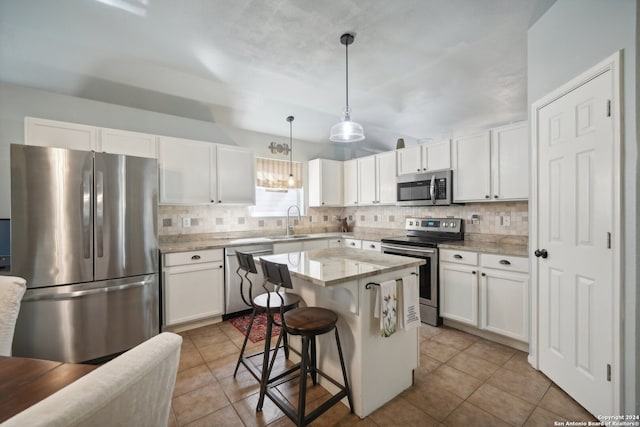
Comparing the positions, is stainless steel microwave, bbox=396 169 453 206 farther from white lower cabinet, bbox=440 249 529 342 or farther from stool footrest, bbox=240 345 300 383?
stool footrest, bbox=240 345 300 383

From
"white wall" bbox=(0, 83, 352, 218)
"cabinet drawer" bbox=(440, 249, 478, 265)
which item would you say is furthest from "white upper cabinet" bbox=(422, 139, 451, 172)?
"white wall" bbox=(0, 83, 352, 218)

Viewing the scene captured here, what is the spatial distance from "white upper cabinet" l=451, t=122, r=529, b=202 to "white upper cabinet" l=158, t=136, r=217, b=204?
10.00 ft

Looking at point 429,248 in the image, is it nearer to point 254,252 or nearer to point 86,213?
point 254,252

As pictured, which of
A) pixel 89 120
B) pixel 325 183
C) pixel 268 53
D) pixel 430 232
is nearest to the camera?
pixel 268 53

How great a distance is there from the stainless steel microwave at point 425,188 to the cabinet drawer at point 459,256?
2.24 ft

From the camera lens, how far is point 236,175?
12.3 ft

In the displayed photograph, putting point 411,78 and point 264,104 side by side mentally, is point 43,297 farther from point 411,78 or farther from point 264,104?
point 411,78

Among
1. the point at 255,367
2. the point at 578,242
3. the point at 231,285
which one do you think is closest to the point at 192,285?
the point at 231,285

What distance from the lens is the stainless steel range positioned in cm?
305

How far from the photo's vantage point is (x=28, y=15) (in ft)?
6.72

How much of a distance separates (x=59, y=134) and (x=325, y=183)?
10.9ft

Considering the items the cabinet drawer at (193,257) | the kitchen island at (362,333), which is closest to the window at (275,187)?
the cabinet drawer at (193,257)

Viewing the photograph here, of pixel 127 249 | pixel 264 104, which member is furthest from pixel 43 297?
pixel 264 104

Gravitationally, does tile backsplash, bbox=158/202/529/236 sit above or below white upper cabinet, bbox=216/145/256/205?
below
